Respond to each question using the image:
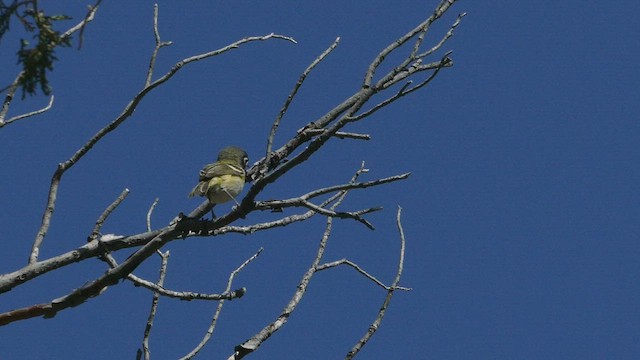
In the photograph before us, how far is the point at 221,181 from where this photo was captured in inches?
289

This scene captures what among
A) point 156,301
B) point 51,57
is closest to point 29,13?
point 51,57

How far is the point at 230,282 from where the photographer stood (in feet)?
A: 23.0

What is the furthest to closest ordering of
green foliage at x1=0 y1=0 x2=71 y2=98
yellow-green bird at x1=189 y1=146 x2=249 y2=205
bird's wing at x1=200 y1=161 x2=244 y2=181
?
bird's wing at x1=200 y1=161 x2=244 y2=181 < yellow-green bird at x1=189 y1=146 x2=249 y2=205 < green foliage at x1=0 y1=0 x2=71 y2=98

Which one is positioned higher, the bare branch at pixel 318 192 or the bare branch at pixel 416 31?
the bare branch at pixel 416 31

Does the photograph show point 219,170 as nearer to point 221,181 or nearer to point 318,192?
point 221,181

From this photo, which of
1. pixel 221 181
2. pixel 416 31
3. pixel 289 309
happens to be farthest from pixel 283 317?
pixel 416 31

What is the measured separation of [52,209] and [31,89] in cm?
157

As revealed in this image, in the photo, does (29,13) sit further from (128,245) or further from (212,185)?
(212,185)

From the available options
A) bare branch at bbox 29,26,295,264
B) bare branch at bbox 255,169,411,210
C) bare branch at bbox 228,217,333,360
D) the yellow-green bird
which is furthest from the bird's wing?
bare branch at bbox 255,169,411,210

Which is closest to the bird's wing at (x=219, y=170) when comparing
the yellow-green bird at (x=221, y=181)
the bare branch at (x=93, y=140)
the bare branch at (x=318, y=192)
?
the yellow-green bird at (x=221, y=181)

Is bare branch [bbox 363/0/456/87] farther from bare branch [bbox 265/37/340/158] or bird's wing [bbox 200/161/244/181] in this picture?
bird's wing [bbox 200/161/244/181]

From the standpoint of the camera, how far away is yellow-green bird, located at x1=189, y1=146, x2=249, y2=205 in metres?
7.25

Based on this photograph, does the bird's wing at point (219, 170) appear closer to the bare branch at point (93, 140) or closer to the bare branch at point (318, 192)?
the bare branch at point (93, 140)

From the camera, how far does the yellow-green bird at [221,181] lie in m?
7.25
